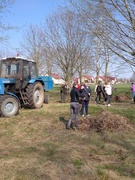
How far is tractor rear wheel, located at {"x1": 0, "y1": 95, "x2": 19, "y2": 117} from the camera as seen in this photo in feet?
32.9

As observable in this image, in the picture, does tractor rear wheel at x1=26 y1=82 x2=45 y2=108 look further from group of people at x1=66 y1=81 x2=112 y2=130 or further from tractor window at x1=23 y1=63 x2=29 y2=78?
group of people at x1=66 y1=81 x2=112 y2=130

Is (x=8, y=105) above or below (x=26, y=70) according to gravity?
below

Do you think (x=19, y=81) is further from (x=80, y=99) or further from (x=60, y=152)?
(x=60, y=152)

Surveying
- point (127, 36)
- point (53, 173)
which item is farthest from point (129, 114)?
point (53, 173)

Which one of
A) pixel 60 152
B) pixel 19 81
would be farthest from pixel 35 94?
pixel 60 152

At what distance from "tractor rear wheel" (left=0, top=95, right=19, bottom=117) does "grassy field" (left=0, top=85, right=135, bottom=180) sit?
28.3 inches

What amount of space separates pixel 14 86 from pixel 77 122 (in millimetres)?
4192

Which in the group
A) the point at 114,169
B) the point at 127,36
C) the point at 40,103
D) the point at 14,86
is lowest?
the point at 114,169

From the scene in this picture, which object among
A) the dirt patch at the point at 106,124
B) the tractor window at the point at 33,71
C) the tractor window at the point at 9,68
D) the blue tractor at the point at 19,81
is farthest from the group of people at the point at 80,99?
the tractor window at the point at 9,68

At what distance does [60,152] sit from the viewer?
230 inches

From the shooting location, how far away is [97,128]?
8.14 metres

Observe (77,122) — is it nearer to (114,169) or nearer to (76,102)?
(76,102)

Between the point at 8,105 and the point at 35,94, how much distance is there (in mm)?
2305

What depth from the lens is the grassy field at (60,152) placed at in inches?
179
